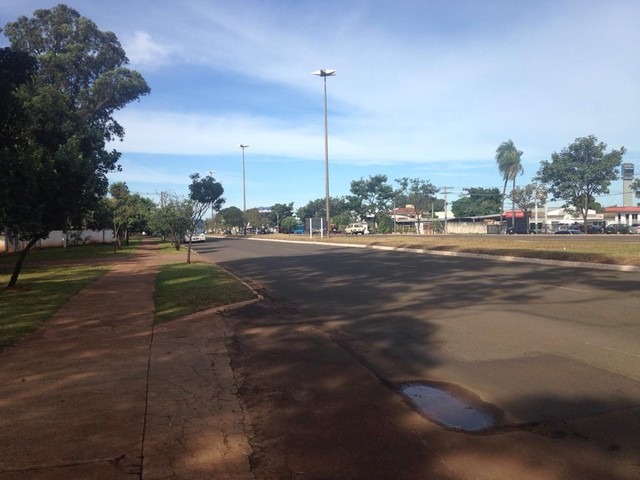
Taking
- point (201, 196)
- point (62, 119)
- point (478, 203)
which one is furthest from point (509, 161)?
point (62, 119)

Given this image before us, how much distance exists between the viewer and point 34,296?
12.9m

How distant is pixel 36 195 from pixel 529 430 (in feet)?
45.6

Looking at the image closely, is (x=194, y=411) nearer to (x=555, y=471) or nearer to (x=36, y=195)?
(x=555, y=471)

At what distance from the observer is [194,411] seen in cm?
507

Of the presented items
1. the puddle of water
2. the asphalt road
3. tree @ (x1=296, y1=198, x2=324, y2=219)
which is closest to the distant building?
tree @ (x1=296, y1=198, x2=324, y2=219)

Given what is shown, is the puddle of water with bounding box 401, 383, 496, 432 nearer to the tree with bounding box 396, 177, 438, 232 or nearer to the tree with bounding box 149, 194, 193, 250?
the tree with bounding box 149, 194, 193, 250

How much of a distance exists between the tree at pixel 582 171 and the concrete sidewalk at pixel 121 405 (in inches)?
2284

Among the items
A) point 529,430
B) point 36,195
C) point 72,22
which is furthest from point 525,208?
point 529,430

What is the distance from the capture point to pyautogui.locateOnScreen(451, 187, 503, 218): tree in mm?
115312

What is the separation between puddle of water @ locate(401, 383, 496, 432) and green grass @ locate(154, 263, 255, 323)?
5.62 metres

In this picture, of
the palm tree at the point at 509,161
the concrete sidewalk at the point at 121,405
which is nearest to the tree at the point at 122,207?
the concrete sidewalk at the point at 121,405

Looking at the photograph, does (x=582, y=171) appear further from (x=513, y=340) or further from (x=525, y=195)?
(x=513, y=340)

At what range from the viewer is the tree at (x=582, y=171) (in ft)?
188

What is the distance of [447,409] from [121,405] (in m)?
3.14
